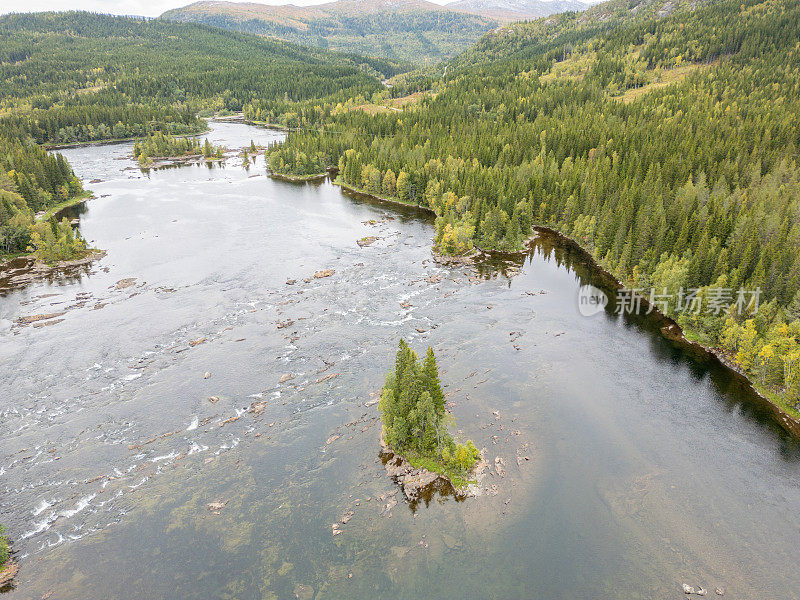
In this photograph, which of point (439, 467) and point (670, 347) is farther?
point (670, 347)

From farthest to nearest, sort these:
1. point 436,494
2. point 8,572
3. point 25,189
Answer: point 25,189 < point 436,494 < point 8,572

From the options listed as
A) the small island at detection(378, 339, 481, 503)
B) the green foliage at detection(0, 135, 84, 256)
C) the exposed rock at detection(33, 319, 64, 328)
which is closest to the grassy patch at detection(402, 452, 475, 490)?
the small island at detection(378, 339, 481, 503)

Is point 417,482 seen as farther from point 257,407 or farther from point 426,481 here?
point 257,407

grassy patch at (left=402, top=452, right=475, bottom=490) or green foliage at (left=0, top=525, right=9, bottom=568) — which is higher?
grassy patch at (left=402, top=452, right=475, bottom=490)

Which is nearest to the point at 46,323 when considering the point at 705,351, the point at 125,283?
the point at 125,283

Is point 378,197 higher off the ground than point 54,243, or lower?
higher

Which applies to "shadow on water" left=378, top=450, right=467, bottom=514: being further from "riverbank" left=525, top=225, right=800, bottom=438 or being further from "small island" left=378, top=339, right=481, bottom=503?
"riverbank" left=525, top=225, right=800, bottom=438

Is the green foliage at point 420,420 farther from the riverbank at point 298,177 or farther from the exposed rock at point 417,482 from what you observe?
the riverbank at point 298,177
